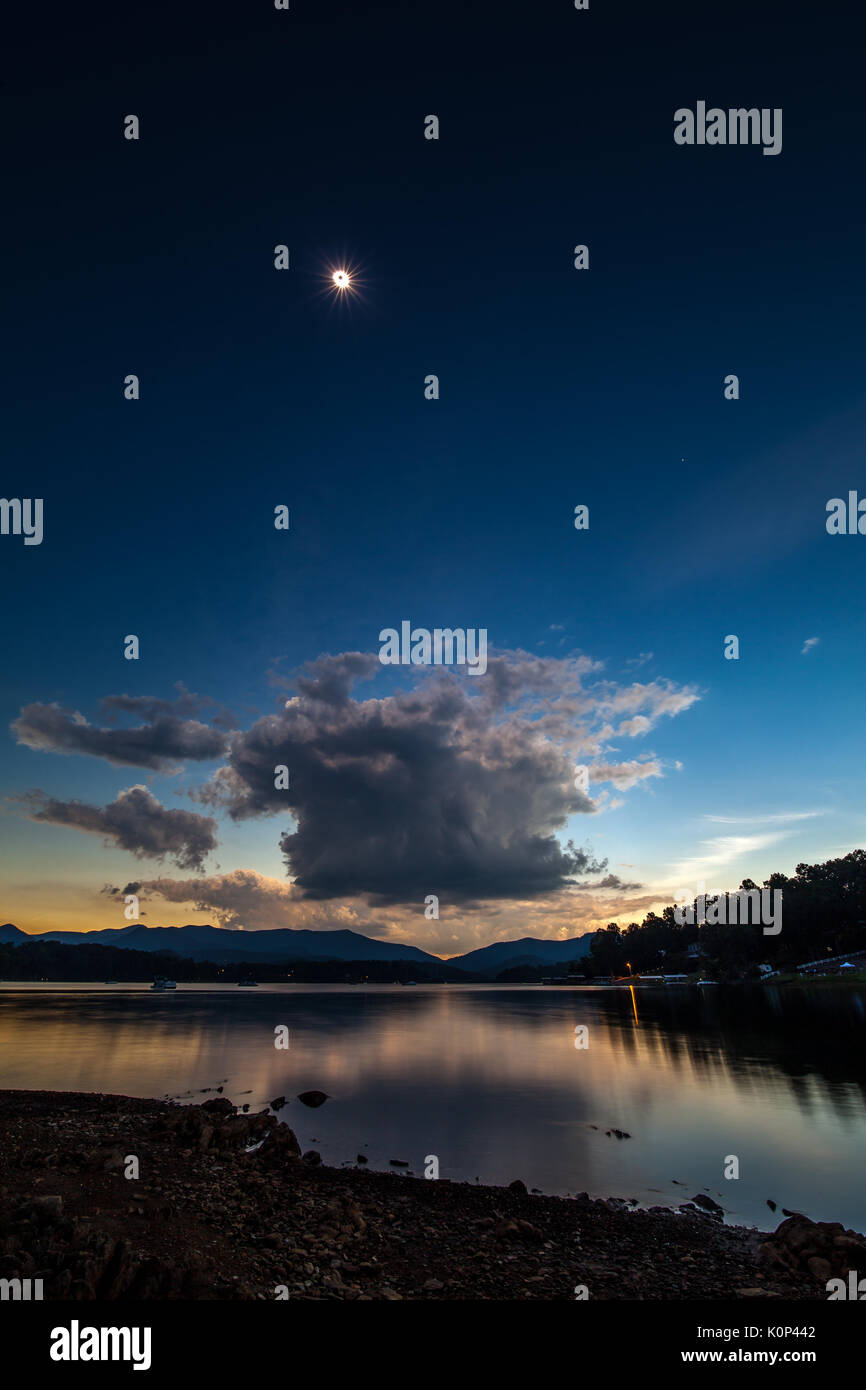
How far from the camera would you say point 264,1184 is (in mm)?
20094

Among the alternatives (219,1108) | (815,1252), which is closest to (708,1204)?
(815,1252)

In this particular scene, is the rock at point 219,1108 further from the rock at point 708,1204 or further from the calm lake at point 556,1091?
the rock at point 708,1204

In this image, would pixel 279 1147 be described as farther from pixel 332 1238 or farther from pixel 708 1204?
pixel 708 1204

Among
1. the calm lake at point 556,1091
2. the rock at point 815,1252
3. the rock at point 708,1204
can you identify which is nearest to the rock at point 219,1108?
the calm lake at point 556,1091

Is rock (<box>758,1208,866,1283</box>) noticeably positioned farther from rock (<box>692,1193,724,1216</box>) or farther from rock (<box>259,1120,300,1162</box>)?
rock (<box>259,1120,300,1162</box>)

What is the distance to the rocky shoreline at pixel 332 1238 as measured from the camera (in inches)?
488

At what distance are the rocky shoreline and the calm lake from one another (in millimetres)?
4844

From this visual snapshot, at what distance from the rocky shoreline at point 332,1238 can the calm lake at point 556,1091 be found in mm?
4844

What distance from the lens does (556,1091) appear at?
44.8 meters

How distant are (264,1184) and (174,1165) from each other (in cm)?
306

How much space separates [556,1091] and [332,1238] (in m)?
34.4

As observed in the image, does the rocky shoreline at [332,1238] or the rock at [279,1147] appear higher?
the rocky shoreline at [332,1238]

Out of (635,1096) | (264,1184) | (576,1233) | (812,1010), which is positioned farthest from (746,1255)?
(812,1010)
